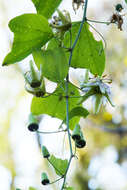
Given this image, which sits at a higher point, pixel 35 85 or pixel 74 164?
pixel 35 85

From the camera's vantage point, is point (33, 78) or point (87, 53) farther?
point (87, 53)

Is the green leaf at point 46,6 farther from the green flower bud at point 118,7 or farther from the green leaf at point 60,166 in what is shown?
the green leaf at point 60,166

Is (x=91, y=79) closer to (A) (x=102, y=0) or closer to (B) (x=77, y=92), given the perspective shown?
(B) (x=77, y=92)

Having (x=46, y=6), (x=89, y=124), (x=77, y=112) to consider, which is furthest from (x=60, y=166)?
(x=89, y=124)

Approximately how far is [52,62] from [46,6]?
89 millimetres

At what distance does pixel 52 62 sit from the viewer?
0.42 metres

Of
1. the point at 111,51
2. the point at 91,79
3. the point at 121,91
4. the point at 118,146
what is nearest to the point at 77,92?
the point at 91,79

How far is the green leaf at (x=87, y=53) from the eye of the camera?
50 cm

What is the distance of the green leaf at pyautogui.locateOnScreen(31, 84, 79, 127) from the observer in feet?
1.59

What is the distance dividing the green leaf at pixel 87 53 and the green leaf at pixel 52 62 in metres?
0.08

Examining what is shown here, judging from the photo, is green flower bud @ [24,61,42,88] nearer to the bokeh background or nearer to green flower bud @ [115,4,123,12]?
green flower bud @ [115,4,123,12]

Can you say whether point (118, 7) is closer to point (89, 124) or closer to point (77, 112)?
point (77, 112)

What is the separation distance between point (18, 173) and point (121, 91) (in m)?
1.55

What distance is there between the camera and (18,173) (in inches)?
159
